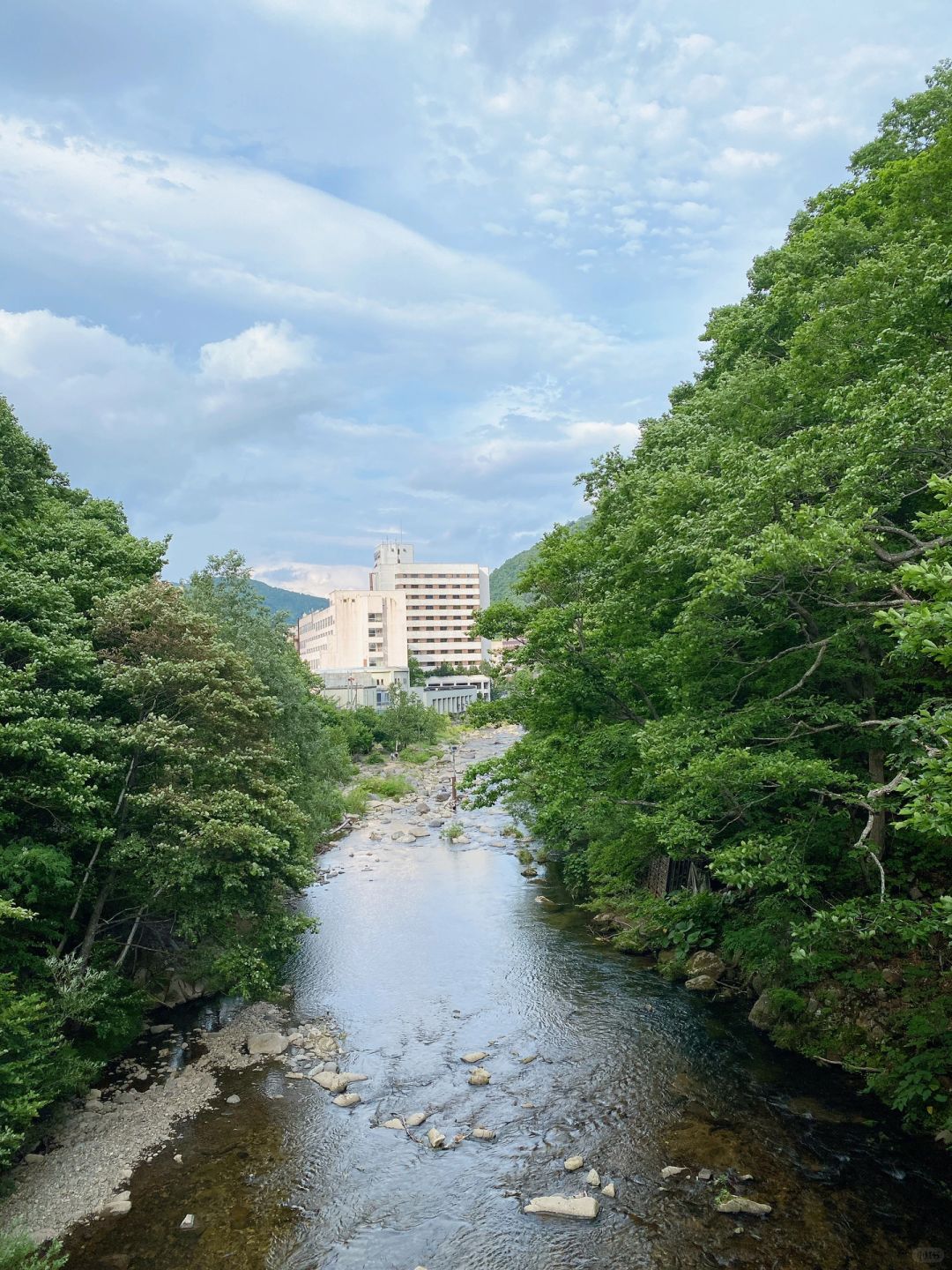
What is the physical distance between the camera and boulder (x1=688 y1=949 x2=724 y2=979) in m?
18.9

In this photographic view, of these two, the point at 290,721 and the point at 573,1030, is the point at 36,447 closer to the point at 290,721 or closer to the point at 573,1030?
the point at 290,721

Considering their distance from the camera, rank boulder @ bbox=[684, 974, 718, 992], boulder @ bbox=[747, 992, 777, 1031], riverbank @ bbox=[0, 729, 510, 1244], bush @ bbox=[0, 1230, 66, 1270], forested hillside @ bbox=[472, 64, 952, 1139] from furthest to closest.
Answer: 1. boulder @ bbox=[684, 974, 718, 992]
2. boulder @ bbox=[747, 992, 777, 1031]
3. riverbank @ bbox=[0, 729, 510, 1244]
4. forested hillside @ bbox=[472, 64, 952, 1139]
5. bush @ bbox=[0, 1230, 66, 1270]

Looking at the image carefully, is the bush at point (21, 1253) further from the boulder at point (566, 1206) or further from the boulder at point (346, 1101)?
the boulder at point (566, 1206)

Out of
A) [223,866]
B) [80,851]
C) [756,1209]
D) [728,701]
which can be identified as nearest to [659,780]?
[728,701]

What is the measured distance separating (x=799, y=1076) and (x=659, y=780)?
6447 mm

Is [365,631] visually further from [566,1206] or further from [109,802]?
[566,1206]

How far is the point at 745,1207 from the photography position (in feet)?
35.4

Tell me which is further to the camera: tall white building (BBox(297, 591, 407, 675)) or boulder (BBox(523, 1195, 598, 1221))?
tall white building (BBox(297, 591, 407, 675))

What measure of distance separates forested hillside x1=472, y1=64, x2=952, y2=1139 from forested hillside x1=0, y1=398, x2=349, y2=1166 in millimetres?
6177

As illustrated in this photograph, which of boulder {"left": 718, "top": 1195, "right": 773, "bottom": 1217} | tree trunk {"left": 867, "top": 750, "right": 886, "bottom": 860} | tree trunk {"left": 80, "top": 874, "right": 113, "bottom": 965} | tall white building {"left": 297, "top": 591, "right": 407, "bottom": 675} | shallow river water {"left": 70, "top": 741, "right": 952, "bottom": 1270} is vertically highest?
tall white building {"left": 297, "top": 591, "right": 407, "bottom": 675}

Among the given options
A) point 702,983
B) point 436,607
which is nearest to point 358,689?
point 436,607

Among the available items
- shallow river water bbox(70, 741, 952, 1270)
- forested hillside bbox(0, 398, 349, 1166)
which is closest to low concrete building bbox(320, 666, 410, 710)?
forested hillside bbox(0, 398, 349, 1166)

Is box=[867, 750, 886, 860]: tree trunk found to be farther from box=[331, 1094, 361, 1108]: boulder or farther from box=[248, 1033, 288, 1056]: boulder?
box=[248, 1033, 288, 1056]: boulder

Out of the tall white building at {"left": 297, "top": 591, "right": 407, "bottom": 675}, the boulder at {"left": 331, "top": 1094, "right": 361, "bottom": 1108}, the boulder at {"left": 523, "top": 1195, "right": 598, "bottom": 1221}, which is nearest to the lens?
the boulder at {"left": 523, "top": 1195, "right": 598, "bottom": 1221}
